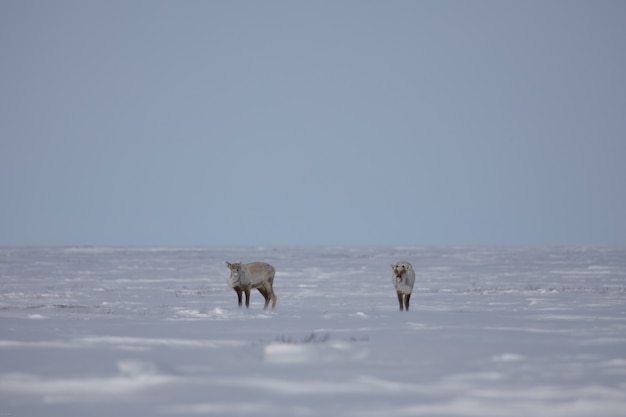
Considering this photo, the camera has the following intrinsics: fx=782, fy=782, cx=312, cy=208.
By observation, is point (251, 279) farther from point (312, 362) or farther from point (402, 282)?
point (312, 362)

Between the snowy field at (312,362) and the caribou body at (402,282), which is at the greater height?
the caribou body at (402,282)

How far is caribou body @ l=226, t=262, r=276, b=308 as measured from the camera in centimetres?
2036

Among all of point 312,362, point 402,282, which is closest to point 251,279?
point 402,282

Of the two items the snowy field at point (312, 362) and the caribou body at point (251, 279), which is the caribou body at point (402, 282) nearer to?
the snowy field at point (312, 362)

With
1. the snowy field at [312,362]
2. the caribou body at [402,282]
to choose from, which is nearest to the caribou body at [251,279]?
the snowy field at [312,362]

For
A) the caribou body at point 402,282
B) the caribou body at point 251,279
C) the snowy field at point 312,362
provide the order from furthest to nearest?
the caribou body at point 251,279 → the caribou body at point 402,282 → the snowy field at point 312,362

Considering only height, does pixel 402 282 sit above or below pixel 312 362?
above

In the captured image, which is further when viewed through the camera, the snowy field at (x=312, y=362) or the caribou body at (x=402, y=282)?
the caribou body at (x=402, y=282)

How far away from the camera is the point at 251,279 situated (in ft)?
68.1

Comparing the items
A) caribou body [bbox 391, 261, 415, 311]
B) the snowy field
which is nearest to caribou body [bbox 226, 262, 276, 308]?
the snowy field

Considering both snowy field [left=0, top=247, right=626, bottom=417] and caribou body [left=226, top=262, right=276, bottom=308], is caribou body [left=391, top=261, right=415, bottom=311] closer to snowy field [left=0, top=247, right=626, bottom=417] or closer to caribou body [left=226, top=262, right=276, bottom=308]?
snowy field [left=0, top=247, right=626, bottom=417]

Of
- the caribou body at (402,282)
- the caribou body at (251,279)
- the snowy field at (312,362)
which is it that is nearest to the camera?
the snowy field at (312,362)

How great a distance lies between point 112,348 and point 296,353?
2702 millimetres

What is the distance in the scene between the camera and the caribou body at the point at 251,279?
2036 cm
